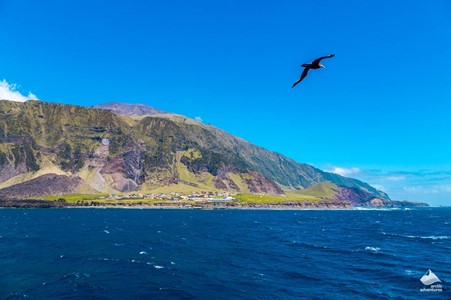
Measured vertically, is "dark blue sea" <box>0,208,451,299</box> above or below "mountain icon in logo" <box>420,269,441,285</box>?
below

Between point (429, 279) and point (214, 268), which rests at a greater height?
point (429, 279)

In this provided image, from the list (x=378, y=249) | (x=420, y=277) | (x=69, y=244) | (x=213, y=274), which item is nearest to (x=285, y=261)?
(x=213, y=274)

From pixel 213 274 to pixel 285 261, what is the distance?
22.0m

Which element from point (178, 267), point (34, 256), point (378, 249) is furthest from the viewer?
point (378, 249)

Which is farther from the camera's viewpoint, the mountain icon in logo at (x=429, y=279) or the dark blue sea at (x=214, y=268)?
the mountain icon in logo at (x=429, y=279)

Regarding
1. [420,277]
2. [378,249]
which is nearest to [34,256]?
[420,277]

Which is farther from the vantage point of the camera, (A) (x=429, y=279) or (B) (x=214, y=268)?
(B) (x=214, y=268)

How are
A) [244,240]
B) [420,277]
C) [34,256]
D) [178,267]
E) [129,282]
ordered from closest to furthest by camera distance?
[129,282] < [420,277] < [178,267] < [34,256] < [244,240]

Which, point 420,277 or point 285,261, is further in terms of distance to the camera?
point 285,261

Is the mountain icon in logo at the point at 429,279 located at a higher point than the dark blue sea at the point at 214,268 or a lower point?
higher

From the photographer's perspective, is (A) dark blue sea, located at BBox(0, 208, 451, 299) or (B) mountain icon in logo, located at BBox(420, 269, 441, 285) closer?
(A) dark blue sea, located at BBox(0, 208, 451, 299)

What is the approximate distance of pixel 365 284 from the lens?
221ft

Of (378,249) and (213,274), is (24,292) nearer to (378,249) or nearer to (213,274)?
(213,274)

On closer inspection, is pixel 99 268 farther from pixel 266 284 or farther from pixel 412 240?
pixel 412 240
